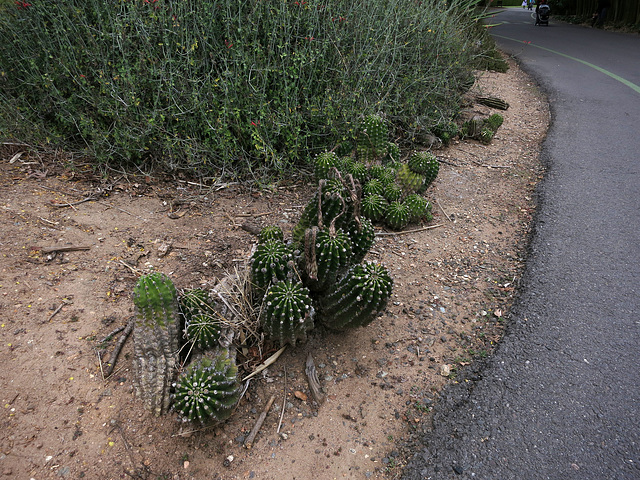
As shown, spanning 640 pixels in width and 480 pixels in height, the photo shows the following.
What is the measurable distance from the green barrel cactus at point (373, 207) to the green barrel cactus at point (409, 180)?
0.34 m

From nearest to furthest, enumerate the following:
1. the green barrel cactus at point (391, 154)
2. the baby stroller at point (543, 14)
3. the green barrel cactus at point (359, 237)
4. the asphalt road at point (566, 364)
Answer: the asphalt road at point (566, 364) → the green barrel cactus at point (359, 237) → the green barrel cactus at point (391, 154) → the baby stroller at point (543, 14)

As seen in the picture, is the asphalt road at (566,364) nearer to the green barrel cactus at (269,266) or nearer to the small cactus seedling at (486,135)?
the small cactus seedling at (486,135)

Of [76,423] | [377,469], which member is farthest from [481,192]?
[76,423]

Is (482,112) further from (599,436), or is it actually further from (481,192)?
(599,436)

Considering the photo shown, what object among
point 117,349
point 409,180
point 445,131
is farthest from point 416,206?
point 117,349

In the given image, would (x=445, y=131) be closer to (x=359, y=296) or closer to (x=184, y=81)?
(x=184, y=81)

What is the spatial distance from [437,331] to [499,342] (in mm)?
369

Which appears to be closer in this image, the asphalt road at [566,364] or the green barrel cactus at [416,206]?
the asphalt road at [566,364]

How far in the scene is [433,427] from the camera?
221cm

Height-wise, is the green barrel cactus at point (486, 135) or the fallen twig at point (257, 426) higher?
the green barrel cactus at point (486, 135)

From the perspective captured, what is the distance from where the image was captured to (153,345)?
7.32 feet

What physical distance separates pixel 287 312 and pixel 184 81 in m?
2.75

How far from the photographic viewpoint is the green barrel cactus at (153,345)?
222 centimetres

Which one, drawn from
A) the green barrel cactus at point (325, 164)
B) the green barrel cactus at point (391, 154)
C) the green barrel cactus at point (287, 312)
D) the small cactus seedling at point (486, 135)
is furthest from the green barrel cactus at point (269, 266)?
the small cactus seedling at point (486, 135)
